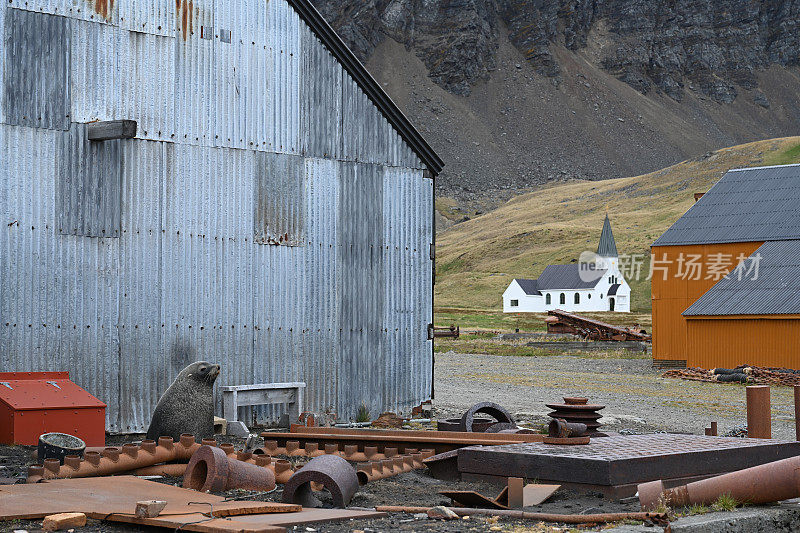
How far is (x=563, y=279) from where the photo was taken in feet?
333

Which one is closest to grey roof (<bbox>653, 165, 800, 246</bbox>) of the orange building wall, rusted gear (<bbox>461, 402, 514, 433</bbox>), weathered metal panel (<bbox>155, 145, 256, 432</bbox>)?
the orange building wall

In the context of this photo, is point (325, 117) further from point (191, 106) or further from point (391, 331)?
point (391, 331)

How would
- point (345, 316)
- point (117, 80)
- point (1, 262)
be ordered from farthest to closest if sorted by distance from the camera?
1. point (345, 316)
2. point (117, 80)
3. point (1, 262)

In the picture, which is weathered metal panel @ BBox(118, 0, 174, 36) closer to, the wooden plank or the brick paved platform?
the wooden plank

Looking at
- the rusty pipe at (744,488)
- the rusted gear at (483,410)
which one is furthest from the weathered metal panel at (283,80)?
the rusty pipe at (744,488)

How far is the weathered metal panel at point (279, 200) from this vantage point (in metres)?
15.0

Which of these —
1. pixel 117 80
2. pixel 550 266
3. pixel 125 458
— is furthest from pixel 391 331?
pixel 550 266

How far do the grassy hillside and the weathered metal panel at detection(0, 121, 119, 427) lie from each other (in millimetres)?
77925

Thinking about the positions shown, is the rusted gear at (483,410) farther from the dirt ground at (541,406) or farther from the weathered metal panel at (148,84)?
the weathered metal panel at (148,84)

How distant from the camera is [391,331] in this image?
16344mm

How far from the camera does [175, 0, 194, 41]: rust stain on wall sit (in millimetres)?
14292

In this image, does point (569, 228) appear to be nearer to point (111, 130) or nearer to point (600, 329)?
point (600, 329)

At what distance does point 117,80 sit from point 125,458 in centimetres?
631

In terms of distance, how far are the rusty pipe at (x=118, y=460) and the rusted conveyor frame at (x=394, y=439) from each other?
64.2 inches
